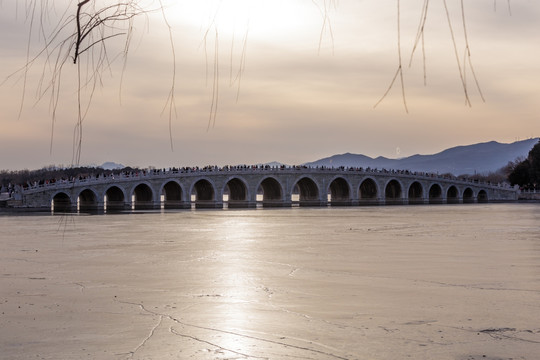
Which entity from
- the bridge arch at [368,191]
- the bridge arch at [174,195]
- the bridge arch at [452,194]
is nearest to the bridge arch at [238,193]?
the bridge arch at [174,195]

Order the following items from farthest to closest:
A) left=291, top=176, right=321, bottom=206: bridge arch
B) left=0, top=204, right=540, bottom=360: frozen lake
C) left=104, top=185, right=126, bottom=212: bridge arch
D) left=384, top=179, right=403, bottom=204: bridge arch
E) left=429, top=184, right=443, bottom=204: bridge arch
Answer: left=429, top=184, right=443, bottom=204: bridge arch → left=384, top=179, right=403, bottom=204: bridge arch → left=291, top=176, right=321, bottom=206: bridge arch → left=104, top=185, right=126, bottom=212: bridge arch → left=0, top=204, right=540, bottom=360: frozen lake

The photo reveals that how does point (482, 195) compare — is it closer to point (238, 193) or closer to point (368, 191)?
point (368, 191)

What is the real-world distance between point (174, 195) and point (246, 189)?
9.64 meters

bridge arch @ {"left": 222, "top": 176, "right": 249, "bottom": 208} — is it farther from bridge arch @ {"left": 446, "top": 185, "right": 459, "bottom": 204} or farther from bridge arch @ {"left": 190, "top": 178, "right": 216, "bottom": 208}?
bridge arch @ {"left": 446, "top": 185, "right": 459, "bottom": 204}

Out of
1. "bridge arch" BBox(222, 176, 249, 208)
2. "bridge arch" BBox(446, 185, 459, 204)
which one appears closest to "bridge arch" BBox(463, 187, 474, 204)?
"bridge arch" BBox(446, 185, 459, 204)

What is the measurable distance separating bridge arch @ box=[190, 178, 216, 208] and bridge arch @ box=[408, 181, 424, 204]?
34455 millimetres

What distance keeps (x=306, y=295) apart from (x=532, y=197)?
98040mm

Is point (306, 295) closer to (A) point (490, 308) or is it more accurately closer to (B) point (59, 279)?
(A) point (490, 308)

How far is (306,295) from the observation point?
551 inches

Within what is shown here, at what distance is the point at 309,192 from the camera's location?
94.8 metres

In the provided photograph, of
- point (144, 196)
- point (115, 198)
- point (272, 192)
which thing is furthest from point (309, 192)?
point (115, 198)

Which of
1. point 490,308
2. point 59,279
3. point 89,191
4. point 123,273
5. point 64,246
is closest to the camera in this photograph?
point 490,308

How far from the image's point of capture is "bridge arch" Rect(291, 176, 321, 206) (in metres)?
88.8

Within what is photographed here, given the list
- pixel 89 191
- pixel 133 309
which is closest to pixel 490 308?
pixel 133 309
